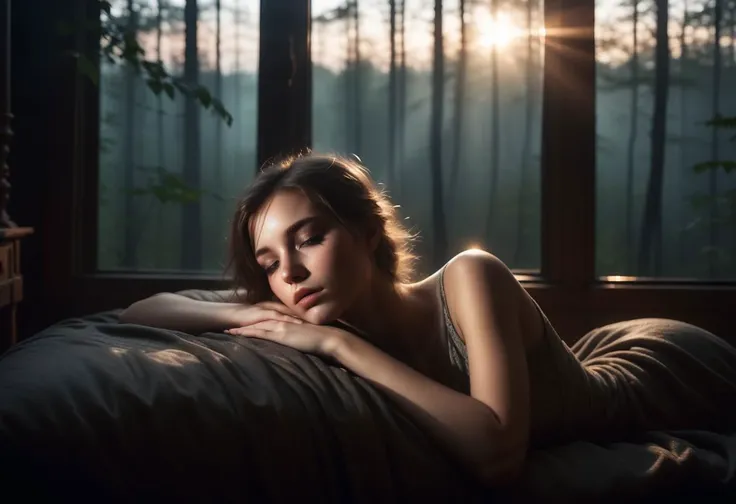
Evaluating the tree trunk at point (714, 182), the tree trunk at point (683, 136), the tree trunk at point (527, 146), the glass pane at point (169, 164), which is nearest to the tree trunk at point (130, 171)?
the glass pane at point (169, 164)

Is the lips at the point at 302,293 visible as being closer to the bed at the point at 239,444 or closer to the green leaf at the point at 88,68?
the bed at the point at 239,444

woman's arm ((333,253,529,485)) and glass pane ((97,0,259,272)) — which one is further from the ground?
glass pane ((97,0,259,272))

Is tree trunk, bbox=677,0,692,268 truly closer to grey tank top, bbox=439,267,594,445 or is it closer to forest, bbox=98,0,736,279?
forest, bbox=98,0,736,279

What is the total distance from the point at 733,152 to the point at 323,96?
4.40 ft

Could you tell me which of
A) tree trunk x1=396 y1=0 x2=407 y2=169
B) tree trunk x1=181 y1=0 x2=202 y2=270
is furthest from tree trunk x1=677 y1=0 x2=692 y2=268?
tree trunk x1=181 y1=0 x2=202 y2=270

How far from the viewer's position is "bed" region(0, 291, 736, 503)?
35.9 inches

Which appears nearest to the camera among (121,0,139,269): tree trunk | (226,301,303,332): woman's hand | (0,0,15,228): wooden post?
(226,301,303,332): woman's hand

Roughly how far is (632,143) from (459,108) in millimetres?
571

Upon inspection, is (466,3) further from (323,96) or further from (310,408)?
(310,408)

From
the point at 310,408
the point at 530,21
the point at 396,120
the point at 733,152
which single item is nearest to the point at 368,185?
the point at 310,408

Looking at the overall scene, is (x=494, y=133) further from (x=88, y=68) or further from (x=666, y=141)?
(x=88, y=68)

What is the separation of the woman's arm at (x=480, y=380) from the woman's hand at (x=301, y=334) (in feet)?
0.06

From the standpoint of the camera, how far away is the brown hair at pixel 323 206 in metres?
1.38

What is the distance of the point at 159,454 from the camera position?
3.12 ft
